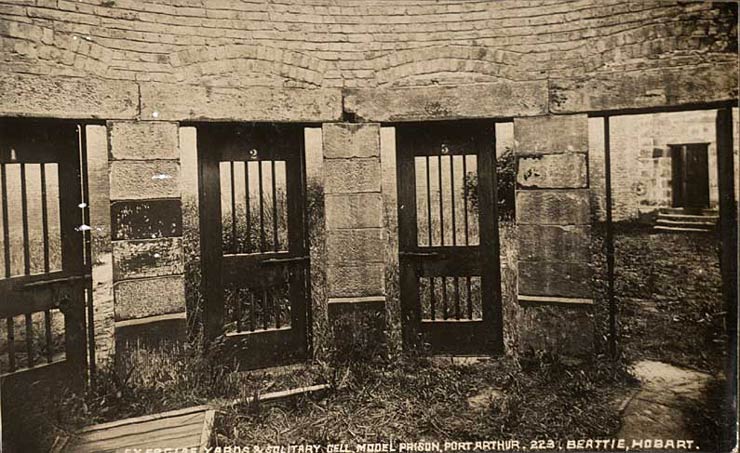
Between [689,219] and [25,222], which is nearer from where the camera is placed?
[25,222]

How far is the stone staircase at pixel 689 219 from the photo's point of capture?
2.60 meters

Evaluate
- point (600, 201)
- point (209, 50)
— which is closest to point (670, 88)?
point (600, 201)

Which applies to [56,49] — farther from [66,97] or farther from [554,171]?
[554,171]

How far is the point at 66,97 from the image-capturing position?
241 cm

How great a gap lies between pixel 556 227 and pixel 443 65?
0.98 meters

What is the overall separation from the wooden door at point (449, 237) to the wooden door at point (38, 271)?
1.54m

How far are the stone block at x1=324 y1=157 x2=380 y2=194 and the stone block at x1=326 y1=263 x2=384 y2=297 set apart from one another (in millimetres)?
378

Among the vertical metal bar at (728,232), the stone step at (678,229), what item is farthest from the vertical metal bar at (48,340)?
the vertical metal bar at (728,232)

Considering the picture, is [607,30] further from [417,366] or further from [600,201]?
[417,366]

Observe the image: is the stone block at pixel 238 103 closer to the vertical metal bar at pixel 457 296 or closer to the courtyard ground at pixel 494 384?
the vertical metal bar at pixel 457 296

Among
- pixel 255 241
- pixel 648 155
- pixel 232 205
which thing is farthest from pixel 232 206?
pixel 648 155

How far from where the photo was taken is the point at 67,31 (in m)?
2.41

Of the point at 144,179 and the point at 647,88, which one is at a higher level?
the point at 647,88

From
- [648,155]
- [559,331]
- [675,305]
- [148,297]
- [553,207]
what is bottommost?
[559,331]
